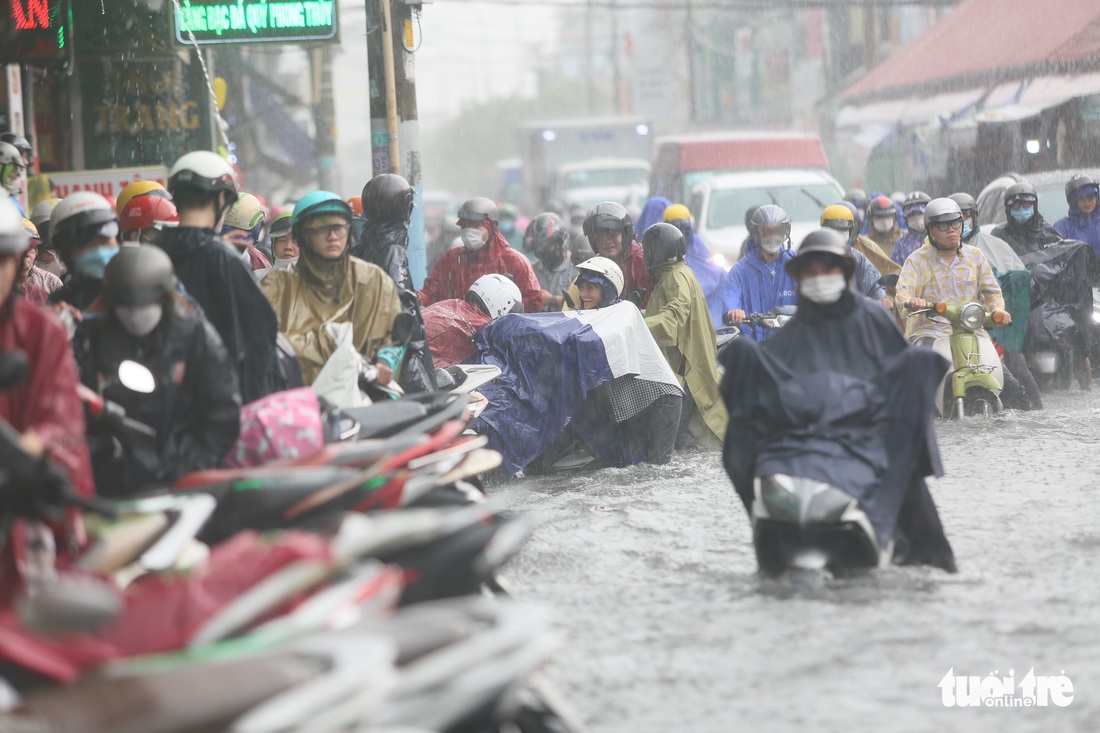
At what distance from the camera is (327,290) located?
694 centimetres

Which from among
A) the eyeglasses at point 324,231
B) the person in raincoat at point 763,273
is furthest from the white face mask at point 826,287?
the person in raincoat at point 763,273

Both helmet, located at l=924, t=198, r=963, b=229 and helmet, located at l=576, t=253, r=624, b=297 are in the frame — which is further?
helmet, located at l=924, t=198, r=963, b=229

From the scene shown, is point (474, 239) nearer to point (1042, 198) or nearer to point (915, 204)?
point (915, 204)

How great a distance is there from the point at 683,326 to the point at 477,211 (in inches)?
87.6

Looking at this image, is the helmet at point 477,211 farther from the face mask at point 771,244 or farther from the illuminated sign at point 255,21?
the face mask at point 771,244

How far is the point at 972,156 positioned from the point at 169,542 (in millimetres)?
21659

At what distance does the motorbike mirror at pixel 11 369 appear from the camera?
11.1 ft

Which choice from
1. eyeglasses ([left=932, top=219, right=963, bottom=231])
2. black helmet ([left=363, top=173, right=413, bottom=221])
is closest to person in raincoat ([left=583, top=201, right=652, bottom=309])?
eyeglasses ([left=932, top=219, right=963, bottom=231])

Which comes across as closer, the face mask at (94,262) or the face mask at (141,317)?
the face mask at (141,317)

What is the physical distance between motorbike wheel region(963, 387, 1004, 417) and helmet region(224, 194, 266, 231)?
17.4ft

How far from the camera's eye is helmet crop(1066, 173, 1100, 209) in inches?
512

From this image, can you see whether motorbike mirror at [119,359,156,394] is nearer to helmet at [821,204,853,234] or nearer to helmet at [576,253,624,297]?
helmet at [576,253,624,297]

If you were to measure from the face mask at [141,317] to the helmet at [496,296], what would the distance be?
4869 mm

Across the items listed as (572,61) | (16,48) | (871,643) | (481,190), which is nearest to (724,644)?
(871,643)
